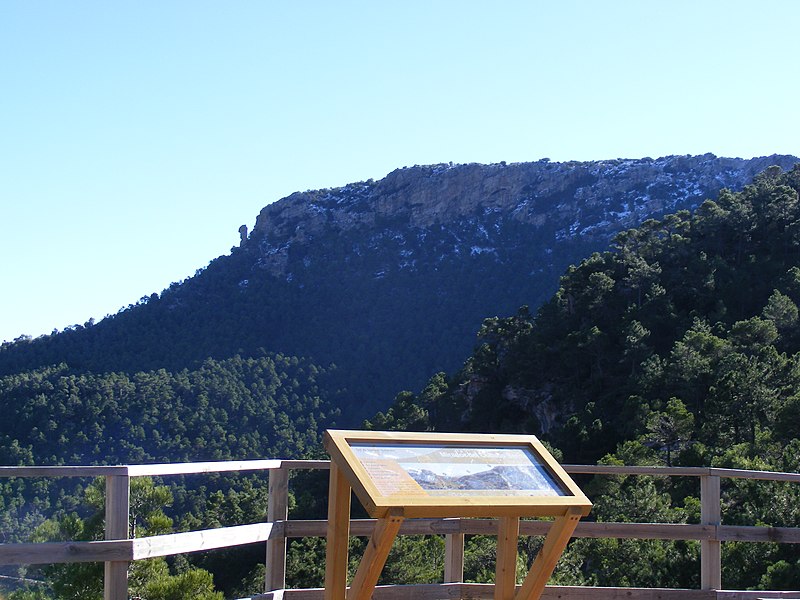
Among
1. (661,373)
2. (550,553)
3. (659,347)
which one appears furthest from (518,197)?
(550,553)

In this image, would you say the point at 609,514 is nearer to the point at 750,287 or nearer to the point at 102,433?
the point at 750,287

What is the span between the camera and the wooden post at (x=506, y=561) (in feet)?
12.5

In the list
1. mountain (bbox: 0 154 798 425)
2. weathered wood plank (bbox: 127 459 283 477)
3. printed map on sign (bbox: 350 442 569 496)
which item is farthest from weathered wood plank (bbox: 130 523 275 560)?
mountain (bbox: 0 154 798 425)

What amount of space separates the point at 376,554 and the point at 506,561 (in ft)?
2.32

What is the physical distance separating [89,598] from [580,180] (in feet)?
342

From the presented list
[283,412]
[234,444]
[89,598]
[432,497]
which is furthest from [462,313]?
[432,497]

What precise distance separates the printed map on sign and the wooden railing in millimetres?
838

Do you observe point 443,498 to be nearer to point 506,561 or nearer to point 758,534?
point 506,561

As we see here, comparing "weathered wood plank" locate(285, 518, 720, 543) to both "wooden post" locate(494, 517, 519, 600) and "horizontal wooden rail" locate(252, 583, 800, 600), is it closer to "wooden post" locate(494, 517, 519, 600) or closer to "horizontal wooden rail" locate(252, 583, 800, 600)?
"horizontal wooden rail" locate(252, 583, 800, 600)

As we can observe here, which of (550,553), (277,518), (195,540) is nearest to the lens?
(550,553)

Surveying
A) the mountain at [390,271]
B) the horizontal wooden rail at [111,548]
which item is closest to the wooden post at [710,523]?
the horizontal wooden rail at [111,548]

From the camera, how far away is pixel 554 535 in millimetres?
3592

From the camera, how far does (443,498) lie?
10.9ft

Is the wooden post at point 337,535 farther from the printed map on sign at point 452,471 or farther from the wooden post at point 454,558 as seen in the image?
the wooden post at point 454,558
